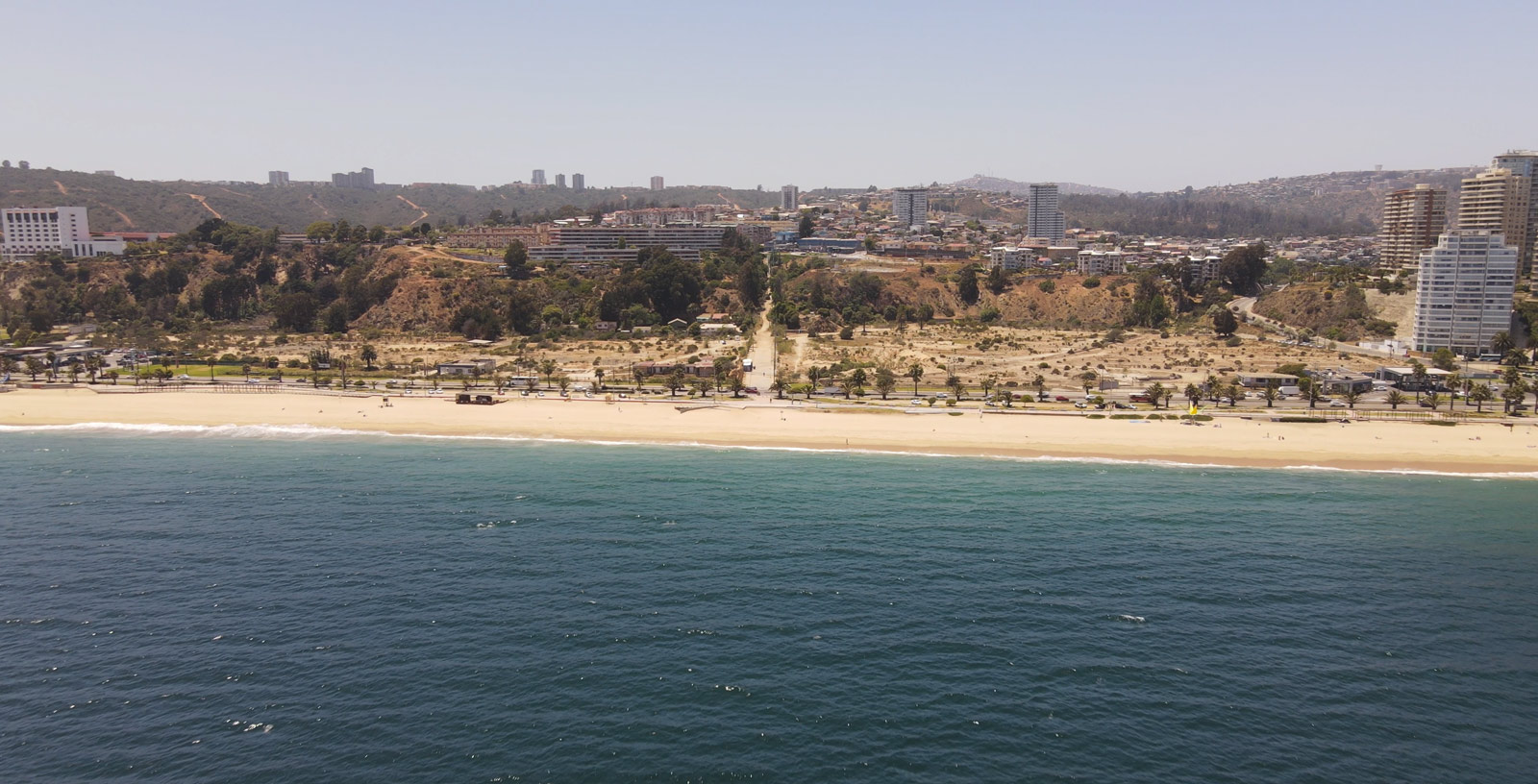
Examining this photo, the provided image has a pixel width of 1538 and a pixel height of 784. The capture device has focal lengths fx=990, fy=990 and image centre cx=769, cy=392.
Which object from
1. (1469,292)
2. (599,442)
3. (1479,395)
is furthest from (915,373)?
(1469,292)

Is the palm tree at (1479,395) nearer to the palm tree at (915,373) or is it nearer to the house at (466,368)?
the palm tree at (915,373)

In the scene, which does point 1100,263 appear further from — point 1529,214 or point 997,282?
point 1529,214

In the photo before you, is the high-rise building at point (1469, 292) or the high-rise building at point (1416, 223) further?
the high-rise building at point (1416, 223)

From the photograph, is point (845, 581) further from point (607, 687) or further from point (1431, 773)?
point (1431, 773)

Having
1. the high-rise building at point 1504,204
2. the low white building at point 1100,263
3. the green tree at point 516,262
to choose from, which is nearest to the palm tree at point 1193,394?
the low white building at point 1100,263

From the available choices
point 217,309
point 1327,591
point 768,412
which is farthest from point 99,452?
point 217,309

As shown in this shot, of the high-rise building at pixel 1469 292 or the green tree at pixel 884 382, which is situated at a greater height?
the high-rise building at pixel 1469 292
